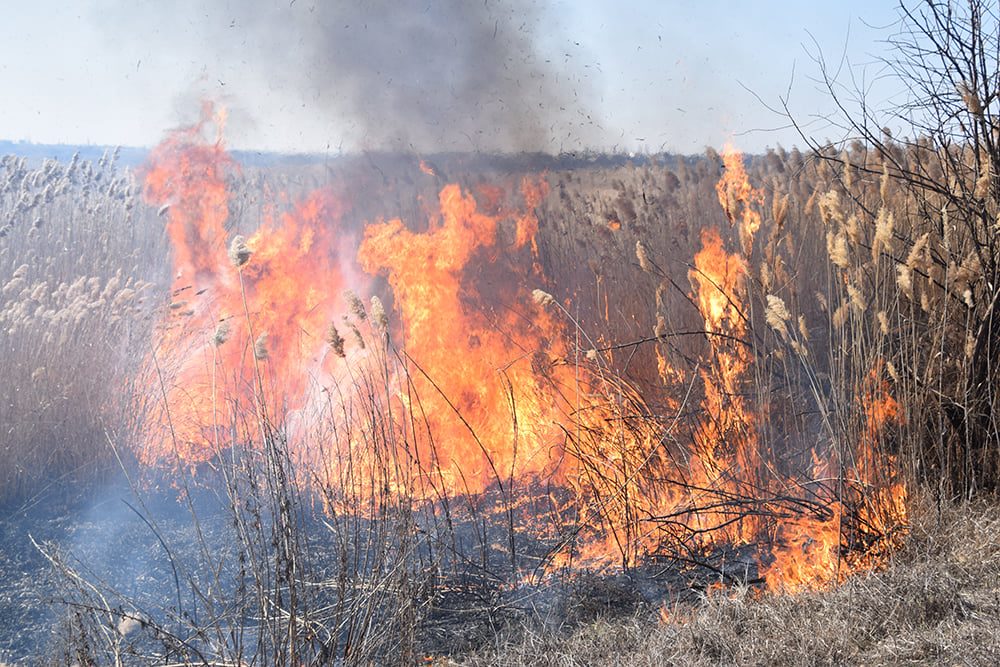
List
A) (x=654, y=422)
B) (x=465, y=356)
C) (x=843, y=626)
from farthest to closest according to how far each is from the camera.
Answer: (x=465, y=356)
(x=654, y=422)
(x=843, y=626)

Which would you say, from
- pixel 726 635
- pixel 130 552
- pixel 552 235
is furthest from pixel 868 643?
pixel 552 235

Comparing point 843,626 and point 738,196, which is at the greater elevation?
point 738,196

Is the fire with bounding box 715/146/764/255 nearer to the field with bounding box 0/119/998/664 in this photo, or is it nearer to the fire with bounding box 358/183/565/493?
the field with bounding box 0/119/998/664

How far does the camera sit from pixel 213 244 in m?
6.47

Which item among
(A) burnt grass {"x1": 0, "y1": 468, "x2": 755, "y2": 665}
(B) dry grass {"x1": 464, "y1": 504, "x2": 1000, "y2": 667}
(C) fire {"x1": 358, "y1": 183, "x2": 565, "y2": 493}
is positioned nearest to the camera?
(B) dry grass {"x1": 464, "y1": 504, "x2": 1000, "y2": 667}

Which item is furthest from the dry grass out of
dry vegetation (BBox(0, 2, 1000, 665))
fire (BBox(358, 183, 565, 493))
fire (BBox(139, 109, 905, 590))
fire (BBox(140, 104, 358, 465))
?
fire (BBox(140, 104, 358, 465))

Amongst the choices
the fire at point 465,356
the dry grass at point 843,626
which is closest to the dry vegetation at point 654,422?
the dry grass at point 843,626

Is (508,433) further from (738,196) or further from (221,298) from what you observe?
(221,298)

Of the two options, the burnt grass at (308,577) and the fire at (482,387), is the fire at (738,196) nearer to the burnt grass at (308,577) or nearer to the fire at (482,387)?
the fire at (482,387)

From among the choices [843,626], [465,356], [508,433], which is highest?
[465,356]

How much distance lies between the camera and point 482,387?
502 cm

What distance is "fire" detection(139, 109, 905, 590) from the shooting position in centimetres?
369

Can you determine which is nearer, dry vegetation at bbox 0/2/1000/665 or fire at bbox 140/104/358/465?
dry vegetation at bbox 0/2/1000/665

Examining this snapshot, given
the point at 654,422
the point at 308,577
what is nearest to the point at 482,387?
the point at 654,422
